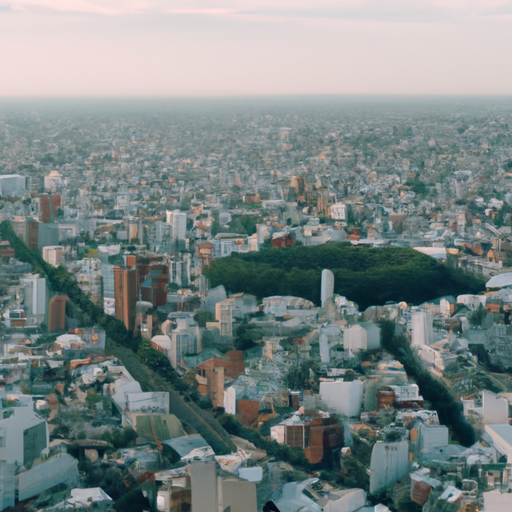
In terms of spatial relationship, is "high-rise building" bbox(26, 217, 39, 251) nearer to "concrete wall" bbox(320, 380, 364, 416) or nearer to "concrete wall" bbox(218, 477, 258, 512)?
"concrete wall" bbox(320, 380, 364, 416)

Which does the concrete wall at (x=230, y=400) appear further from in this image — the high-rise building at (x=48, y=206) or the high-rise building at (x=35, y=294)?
the high-rise building at (x=48, y=206)

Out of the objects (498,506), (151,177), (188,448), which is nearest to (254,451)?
(188,448)

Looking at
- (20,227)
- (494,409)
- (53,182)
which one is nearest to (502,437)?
(494,409)

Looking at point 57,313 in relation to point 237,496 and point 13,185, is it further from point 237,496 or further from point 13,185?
point 13,185

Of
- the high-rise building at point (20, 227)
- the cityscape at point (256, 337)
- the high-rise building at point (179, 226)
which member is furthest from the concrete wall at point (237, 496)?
the high-rise building at point (20, 227)

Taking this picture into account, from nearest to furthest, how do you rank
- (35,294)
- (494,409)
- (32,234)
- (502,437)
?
(502,437), (494,409), (35,294), (32,234)

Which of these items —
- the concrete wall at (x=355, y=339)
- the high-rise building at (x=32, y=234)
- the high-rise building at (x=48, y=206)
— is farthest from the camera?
the high-rise building at (x=48, y=206)
